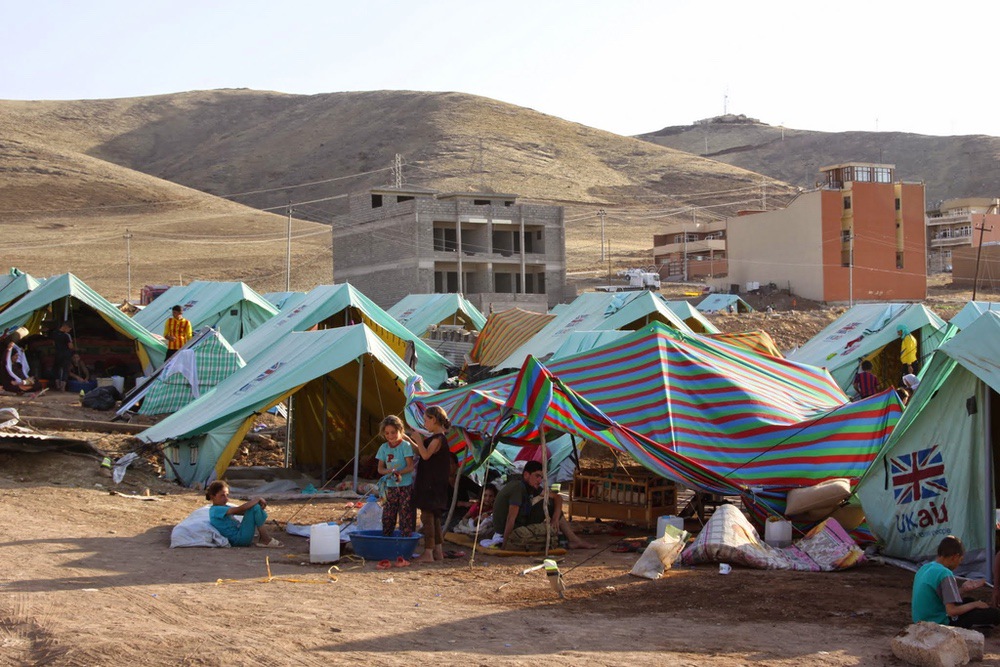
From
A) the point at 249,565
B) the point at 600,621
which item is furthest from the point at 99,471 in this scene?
the point at 600,621

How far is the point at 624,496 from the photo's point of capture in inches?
419

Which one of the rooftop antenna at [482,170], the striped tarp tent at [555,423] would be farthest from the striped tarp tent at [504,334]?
the rooftop antenna at [482,170]

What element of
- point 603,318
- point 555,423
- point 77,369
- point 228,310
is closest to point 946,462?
point 555,423

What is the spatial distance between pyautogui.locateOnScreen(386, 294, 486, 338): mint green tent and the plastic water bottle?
20.3m

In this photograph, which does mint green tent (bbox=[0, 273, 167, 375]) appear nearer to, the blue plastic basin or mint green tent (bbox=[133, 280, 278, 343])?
mint green tent (bbox=[133, 280, 278, 343])

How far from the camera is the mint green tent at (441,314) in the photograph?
3089 centimetres

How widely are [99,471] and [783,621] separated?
27.1ft

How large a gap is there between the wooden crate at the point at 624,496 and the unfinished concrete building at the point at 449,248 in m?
41.9

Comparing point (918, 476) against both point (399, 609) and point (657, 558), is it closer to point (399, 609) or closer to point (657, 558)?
point (657, 558)

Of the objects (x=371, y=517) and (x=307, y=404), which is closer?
(x=371, y=517)

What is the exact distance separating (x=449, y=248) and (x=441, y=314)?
27487mm

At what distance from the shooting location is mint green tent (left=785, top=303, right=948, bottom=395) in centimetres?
2020

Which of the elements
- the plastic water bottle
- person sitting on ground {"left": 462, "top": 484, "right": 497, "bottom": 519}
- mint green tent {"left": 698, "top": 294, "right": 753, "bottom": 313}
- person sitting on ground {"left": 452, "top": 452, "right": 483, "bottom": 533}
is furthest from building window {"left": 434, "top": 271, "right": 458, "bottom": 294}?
the plastic water bottle

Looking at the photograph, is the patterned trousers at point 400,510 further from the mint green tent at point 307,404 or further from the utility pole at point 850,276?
the utility pole at point 850,276
